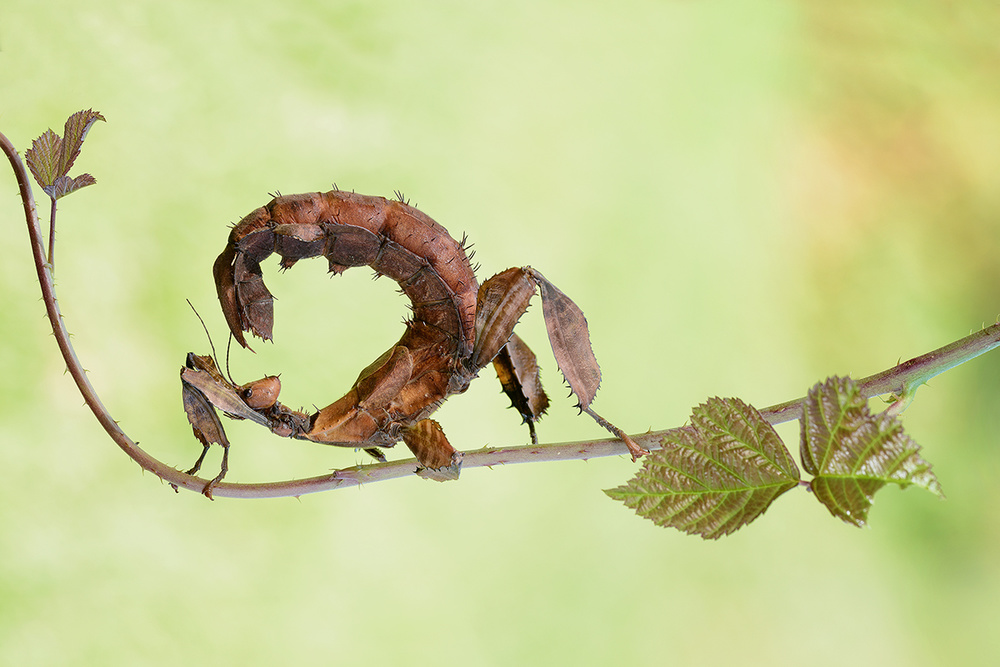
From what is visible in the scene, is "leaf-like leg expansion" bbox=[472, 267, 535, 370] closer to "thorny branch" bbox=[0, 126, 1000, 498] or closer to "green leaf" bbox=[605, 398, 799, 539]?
"thorny branch" bbox=[0, 126, 1000, 498]

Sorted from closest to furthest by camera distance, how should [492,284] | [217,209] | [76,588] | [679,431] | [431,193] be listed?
[679,431] < [492,284] < [76,588] < [217,209] < [431,193]

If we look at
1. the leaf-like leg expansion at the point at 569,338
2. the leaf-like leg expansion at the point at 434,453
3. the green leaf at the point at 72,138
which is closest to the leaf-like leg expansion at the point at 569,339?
the leaf-like leg expansion at the point at 569,338

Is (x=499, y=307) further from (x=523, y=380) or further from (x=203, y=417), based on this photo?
(x=203, y=417)

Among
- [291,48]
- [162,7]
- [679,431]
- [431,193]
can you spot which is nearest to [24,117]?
[162,7]

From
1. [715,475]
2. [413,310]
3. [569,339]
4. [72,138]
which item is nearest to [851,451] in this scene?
[715,475]

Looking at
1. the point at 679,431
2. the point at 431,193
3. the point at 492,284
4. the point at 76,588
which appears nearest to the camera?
the point at 679,431

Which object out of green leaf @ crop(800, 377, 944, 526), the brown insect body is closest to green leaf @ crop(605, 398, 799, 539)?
green leaf @ crop(800, 377, 944, 526)

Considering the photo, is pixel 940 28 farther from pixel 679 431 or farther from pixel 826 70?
pixel 679 431
